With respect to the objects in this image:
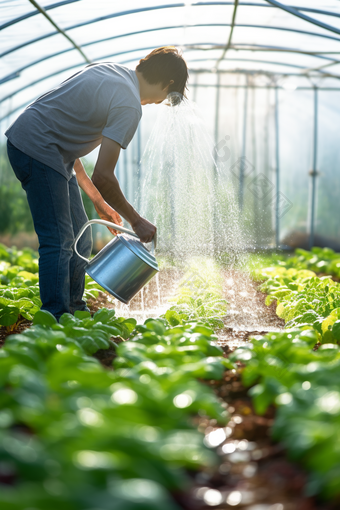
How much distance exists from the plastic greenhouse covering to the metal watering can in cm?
314

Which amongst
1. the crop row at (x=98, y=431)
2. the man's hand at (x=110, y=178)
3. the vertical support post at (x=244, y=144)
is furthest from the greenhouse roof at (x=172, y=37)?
the crop row at (x=98, y=431)

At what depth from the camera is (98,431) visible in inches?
33.9

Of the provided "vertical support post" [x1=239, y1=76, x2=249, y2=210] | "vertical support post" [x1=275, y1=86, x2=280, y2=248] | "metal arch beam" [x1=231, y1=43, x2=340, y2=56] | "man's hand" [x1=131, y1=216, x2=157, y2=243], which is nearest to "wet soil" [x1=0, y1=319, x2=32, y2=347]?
"man's hand" [x1=131, y1=216, x2=157, y2=243]

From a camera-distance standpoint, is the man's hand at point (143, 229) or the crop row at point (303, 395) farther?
the man's hand at point (143, 229)

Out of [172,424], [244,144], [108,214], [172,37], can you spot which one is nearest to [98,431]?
[172,424]

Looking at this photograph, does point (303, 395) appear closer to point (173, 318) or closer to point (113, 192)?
point (113, 192)

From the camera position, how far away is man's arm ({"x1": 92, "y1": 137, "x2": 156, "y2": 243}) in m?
2.22

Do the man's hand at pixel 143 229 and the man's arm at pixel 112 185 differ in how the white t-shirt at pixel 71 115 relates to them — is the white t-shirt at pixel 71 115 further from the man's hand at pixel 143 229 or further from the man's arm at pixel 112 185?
the man's hand at pixel 143 229

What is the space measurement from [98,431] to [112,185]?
1555 mm

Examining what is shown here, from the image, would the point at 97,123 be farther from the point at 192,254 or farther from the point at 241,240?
the point at 241,240

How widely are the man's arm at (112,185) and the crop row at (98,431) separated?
2.94 feet

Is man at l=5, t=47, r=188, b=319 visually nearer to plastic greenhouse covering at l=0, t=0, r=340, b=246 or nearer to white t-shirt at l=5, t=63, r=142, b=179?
white t-shirt at l=5, t=63, r=142, b=179

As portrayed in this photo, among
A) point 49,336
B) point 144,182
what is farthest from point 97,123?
point 144,182

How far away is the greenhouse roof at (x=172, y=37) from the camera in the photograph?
5.03 metres
